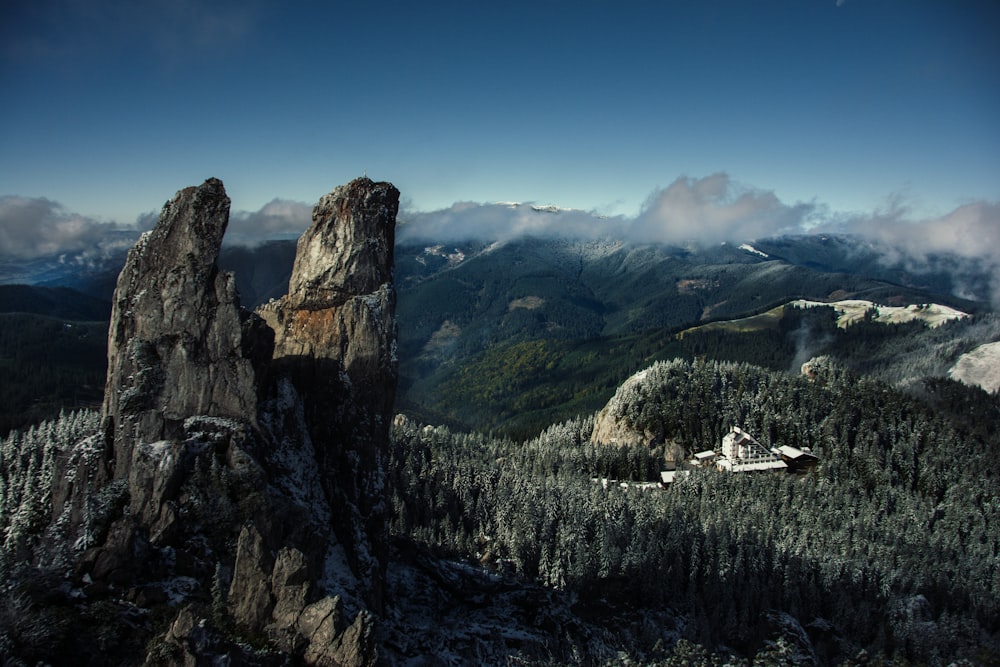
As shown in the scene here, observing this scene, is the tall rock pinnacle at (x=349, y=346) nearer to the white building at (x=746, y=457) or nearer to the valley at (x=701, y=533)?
the valley at (x=701, y=533)

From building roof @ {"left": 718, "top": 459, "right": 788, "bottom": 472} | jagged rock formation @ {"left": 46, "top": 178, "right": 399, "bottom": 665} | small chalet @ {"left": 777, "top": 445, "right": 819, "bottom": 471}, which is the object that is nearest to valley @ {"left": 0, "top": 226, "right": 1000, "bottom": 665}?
small chalet @ {"left": 777, "top": 445, "right": 819, "bottom": 471}

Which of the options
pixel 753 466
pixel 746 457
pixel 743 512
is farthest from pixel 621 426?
pixel 743 512

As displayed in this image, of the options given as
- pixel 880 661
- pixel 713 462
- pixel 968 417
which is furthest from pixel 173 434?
pixel 968 417

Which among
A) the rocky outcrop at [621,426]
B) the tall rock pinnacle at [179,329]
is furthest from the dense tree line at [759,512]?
the tall rock pinnacle at [179,329]

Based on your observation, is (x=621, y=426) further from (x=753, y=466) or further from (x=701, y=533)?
(x=701, y=533)

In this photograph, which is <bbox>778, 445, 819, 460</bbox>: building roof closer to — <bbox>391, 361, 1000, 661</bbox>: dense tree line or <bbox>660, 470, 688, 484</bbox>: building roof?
<bbox>391, 361, 1000, 661</bbox>: dense tree line

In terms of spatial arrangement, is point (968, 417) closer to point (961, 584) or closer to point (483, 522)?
point (961, 584)
